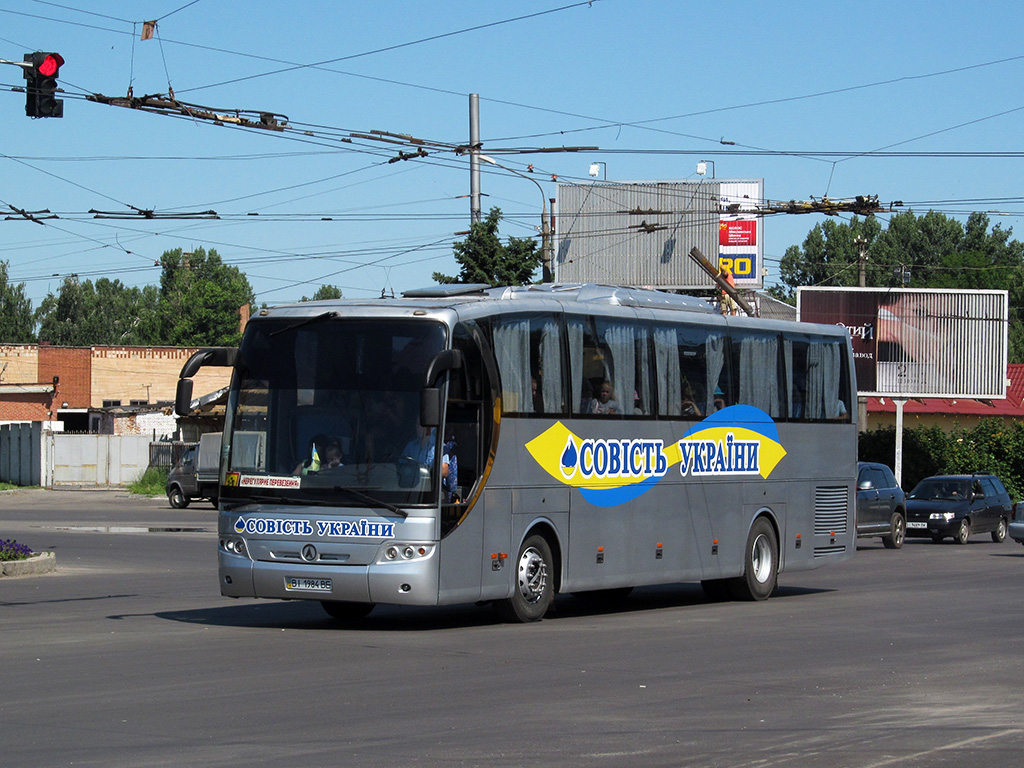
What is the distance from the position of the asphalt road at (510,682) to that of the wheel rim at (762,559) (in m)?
0.51

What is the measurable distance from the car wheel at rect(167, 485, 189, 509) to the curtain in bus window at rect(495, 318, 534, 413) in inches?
1308

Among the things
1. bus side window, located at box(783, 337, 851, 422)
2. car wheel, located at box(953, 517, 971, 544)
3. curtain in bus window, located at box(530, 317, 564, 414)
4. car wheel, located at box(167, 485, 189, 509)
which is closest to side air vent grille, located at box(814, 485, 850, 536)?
bus side window, located at box(783, 337, 851, 422)

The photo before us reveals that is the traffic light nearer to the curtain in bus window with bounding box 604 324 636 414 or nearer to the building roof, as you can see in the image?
the curtain in bus window with bounding box 604 324 636 414

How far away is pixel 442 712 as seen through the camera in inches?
361

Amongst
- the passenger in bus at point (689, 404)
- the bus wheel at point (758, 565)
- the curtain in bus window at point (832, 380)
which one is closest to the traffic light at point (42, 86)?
the passenger in bus at point (689, 404)

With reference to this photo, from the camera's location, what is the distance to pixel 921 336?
52094mm

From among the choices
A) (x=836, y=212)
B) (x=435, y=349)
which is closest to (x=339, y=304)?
(x=435, y=349)

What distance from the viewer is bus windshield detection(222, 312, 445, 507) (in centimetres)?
1367

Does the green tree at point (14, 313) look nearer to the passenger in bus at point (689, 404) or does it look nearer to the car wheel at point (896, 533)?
the car wheel at point (896, 533)

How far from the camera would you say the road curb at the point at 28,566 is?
20719 millimetres

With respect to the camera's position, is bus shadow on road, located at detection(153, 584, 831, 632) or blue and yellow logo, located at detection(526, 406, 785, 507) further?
blue and yellow logo, located at detection(526, 406, 785, 507)

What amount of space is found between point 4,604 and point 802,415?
10648mm

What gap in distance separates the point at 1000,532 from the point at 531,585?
Result: 81.1 ft

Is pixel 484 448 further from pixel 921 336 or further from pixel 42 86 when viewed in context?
pixel 921 336
